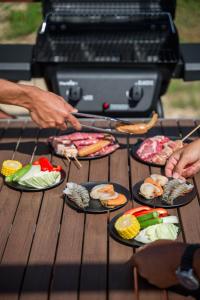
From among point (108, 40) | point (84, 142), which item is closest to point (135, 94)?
point (108, 40)

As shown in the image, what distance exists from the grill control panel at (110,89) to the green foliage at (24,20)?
18.3 feet

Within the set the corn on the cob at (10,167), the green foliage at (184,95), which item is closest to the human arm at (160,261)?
the corn on the cob at (10,167)

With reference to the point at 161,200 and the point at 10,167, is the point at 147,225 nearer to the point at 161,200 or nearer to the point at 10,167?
the point at 161,200

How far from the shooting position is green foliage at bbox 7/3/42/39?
31.4 ft

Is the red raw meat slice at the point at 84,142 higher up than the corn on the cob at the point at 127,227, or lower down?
lower down

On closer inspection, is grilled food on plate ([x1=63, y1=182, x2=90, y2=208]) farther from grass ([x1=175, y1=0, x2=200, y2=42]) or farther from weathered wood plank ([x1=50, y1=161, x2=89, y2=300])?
grass ([x1=175, y1=0, x2=200, y2=42])

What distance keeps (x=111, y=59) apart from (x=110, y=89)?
0.24 meters

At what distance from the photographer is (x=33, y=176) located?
288 cm

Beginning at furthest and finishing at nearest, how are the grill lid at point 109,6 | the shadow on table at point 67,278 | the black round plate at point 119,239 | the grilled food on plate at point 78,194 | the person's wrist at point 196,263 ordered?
1. the grill lid at point 109,6
2. the grilled food on plate at point 78,194
3. the black round plate at point 119,239
4. the shadow on table at point 67,278
5. the person's wrist at point 196,263

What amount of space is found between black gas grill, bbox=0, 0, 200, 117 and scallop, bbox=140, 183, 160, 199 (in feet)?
5.00

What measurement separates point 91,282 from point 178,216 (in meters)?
0.65

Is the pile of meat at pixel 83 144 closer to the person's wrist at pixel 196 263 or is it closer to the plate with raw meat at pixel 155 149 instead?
the plate with raw meat at pixel 155 149

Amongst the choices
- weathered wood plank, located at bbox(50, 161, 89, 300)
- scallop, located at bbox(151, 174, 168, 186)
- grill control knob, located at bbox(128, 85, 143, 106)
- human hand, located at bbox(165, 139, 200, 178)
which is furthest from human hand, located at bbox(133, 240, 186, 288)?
grill control knob, located at bbox(128, 85, 143, 106)

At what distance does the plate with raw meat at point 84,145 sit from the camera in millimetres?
3240
